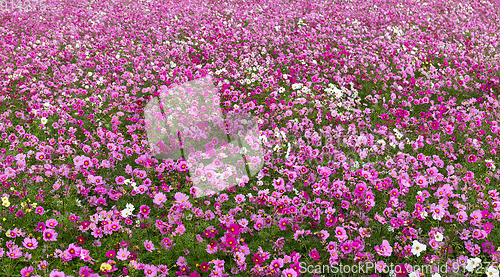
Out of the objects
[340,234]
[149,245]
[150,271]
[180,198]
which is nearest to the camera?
[150,271]

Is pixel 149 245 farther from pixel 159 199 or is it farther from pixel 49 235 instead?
pixel 49 235

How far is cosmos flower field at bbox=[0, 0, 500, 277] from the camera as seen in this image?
341 centimetres

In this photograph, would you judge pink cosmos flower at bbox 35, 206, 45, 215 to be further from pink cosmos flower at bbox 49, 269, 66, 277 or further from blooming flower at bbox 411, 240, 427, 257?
blooming flower at bbox 411, 240, 427, 257

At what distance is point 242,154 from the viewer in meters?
4.89

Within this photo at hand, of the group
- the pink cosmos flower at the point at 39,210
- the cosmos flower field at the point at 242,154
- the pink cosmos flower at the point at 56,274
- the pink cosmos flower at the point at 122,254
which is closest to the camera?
the pink cosmos flower at the point at 56,274

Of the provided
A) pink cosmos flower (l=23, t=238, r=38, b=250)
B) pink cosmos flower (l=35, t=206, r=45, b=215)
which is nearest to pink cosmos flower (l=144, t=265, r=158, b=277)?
pink cosmos flower (l=23, t=238, r=38, b=250)

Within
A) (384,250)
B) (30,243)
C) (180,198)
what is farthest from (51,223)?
(384,250)

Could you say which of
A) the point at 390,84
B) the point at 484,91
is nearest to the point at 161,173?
the point at 390,84

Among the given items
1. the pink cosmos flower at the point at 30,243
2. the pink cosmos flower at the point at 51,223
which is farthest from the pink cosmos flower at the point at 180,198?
the pink cosmos flower at the point at 30,243

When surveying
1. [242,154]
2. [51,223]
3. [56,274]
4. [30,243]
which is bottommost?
[56,274]

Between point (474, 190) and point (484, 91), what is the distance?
3.90 metres

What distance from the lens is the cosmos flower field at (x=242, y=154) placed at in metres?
3.41

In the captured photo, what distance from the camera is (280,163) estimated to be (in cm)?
482

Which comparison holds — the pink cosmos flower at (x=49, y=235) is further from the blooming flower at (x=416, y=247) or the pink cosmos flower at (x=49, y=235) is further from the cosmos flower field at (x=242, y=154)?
the blooming flower at (x=416, y=247)
